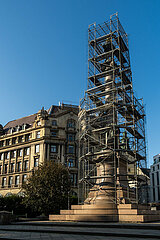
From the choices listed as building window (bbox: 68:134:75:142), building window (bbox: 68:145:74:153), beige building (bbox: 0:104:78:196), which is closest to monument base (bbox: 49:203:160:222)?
beige building (bbox: 0:104:78:196)

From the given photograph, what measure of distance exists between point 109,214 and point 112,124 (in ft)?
29.8

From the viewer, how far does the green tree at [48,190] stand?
33.4 meters

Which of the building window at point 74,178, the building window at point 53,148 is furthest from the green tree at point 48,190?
the building window at point 53,148

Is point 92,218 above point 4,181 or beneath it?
beneath

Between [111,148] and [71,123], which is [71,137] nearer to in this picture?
[71,123]

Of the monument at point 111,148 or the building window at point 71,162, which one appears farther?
the building window at point 71,162

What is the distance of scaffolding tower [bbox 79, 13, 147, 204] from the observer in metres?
25.0

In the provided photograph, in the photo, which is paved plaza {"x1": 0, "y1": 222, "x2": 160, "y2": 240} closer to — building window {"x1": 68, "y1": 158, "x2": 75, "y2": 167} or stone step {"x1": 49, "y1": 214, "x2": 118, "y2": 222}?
stone step {"x1": 49, "y1": 214, "x2": 118, "y2": 222}

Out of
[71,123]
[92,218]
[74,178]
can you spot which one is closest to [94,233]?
[92,218]

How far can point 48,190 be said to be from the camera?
33875 millimetres

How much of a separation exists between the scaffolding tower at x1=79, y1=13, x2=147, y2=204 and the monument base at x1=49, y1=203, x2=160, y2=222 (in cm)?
151

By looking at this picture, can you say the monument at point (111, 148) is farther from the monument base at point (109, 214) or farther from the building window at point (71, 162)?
the building window at point (71, 162)

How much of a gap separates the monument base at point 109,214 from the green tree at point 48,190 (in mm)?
9762

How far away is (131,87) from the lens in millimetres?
31703
